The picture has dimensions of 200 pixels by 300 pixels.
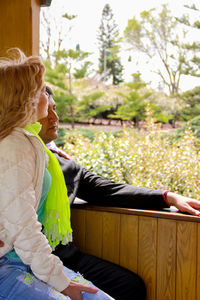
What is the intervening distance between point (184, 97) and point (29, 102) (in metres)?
15.3

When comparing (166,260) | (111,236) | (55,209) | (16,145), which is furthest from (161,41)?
(16,145)

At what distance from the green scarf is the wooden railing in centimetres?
42

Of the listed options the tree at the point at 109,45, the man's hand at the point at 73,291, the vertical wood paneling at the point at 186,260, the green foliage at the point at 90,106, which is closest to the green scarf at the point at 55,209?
the man's hand at the point at 73,291

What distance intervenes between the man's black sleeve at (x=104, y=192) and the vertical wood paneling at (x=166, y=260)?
13cm

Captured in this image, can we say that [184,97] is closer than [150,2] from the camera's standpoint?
Yes

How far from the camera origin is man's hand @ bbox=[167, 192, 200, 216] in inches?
55.2

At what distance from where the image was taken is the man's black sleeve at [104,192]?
1.52 m

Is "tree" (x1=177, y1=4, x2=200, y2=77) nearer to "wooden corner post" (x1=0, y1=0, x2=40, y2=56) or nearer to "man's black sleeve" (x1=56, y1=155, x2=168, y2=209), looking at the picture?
"wooden corner post" (x1=0, y1=0, x2=40, y2=56)

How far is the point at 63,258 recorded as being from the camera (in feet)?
4.70

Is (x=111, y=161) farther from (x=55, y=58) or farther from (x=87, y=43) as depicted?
(x=87, y=43)

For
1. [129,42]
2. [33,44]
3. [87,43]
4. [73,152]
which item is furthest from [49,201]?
[129,42]

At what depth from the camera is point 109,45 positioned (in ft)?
72.2

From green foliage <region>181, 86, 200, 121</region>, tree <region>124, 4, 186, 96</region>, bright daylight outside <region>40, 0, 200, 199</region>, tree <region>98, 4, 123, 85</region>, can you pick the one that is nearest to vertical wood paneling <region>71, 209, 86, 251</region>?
bright daylight outside <region>40, 0, 200, 199</region>

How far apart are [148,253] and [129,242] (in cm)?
10
